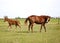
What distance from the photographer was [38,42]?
10141 mm

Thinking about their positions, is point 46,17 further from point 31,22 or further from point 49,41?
point 49,41

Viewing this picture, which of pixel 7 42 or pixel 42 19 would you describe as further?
pixel 42 19

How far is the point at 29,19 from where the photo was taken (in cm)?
1581

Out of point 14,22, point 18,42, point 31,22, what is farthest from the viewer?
point 14,22

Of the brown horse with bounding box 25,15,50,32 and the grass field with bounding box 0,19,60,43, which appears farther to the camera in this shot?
the brown horse with bounding box 25,15,50,32

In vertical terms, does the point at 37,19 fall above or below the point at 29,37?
above

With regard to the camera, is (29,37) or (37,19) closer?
(29,37)

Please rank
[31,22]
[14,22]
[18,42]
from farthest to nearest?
[14,22] < [31,22] < [18,42]

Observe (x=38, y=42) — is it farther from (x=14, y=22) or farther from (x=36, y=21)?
(x=14, y=22)

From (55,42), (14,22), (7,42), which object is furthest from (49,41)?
(14,22)

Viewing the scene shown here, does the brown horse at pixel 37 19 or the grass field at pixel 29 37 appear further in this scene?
the brown horse at pixel 37 19

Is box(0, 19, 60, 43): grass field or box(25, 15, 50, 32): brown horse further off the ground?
box(25, 15, 50, 32): brown horse

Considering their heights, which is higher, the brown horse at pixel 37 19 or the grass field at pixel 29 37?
the brown horse at pixel 37 19

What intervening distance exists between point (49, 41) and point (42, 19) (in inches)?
233
